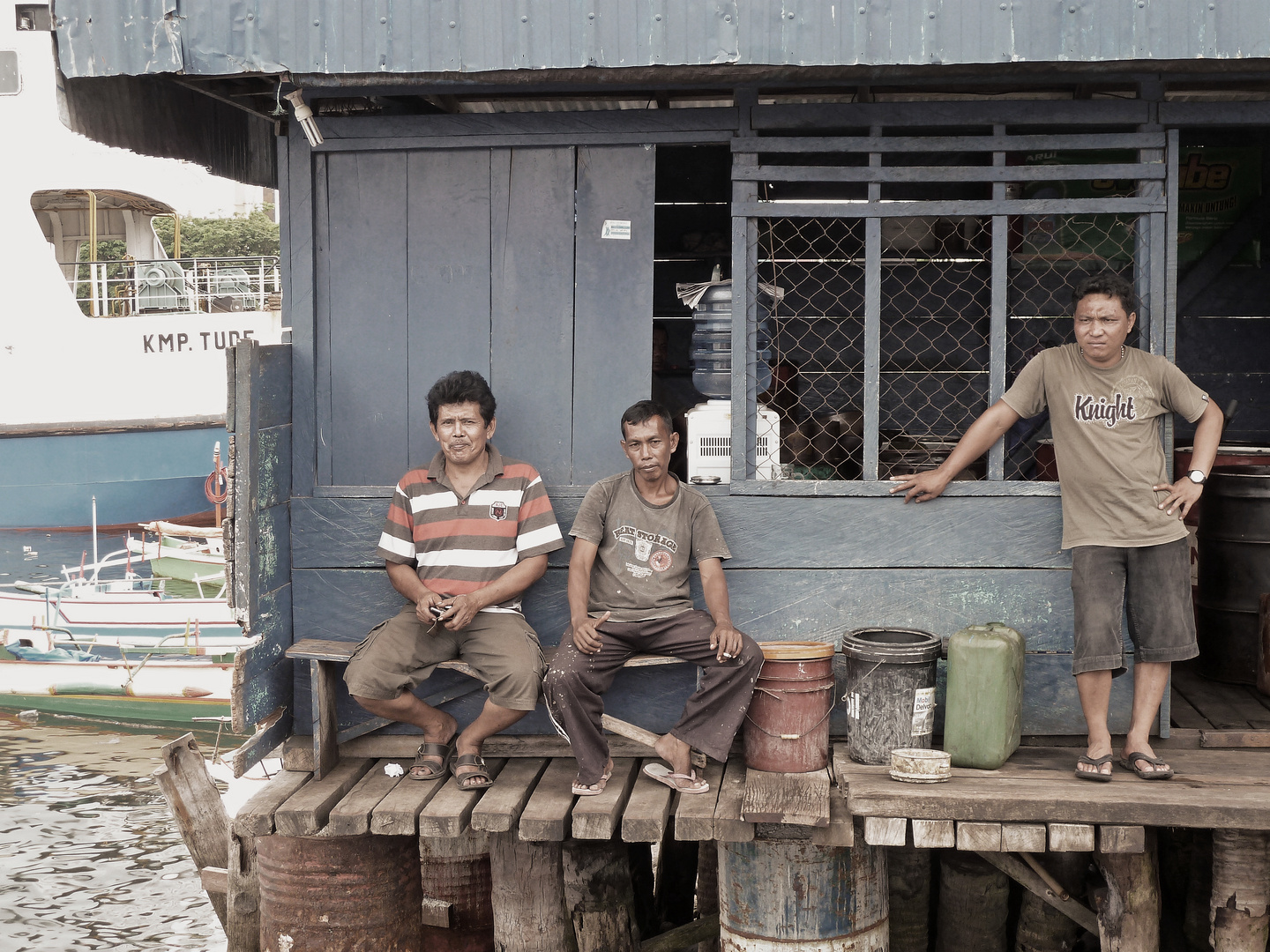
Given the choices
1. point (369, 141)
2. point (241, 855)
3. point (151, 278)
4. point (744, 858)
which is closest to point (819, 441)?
point (744, 858)

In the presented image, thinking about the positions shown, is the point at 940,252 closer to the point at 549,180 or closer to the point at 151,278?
the point at 549,180

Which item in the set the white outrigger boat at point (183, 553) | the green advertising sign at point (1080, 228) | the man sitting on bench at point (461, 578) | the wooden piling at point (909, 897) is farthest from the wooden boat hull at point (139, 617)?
the green advertising sign at point (1080, 228)

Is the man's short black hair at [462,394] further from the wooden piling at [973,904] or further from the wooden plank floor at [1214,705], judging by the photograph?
the wooden plank floor at [1214,705]

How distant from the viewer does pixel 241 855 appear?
16.5 feet

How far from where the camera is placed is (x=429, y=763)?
4.45 m

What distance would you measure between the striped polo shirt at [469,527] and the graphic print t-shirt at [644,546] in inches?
7.1

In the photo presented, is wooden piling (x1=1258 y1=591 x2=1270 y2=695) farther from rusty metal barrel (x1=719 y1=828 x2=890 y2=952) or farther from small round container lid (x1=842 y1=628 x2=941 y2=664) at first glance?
rusty metal barrel (x1=719 y1=828 x2=890 y2=952)

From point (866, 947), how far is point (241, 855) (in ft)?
8.90

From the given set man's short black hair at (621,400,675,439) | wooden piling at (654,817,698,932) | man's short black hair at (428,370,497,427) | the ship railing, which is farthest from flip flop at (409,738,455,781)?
the ship railing

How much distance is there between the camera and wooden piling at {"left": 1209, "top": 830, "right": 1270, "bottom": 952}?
4.11m

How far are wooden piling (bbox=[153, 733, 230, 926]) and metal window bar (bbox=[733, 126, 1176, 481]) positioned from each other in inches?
120

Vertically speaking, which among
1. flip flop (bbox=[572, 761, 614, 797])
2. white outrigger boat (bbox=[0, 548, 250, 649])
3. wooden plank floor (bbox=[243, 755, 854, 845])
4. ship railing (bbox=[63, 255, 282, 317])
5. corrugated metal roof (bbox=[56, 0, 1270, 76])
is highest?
ship railing (bbox=[63, 255, 282, 317])

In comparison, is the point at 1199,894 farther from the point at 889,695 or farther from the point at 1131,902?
the point at 889,695

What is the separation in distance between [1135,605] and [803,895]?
5.36 ft
